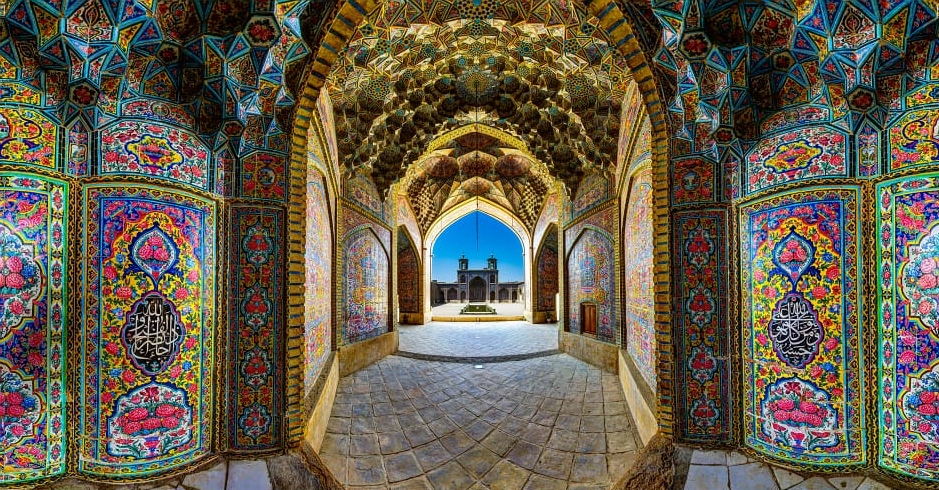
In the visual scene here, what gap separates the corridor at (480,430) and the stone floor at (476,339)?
1.75 metres

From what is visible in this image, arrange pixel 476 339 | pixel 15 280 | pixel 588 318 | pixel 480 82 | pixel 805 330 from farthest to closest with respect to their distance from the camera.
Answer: pixel 476 339 → pixel 588 318 → pixel 480 82 → pixel 805 330 → pixel 15 280

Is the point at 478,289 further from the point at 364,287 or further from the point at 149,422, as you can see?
the point at 149,422

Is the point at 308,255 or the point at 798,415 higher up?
the point at 308,255

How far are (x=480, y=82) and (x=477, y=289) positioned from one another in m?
29.0

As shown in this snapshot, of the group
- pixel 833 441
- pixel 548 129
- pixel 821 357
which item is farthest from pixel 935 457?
pixel 548 129

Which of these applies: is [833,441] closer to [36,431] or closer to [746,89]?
[746,89]

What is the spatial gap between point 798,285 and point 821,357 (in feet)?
2.09

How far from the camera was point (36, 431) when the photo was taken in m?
2.77

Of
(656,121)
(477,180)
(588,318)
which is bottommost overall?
(588,318)

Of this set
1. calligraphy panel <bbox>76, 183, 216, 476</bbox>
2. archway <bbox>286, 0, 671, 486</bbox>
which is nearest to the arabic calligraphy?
calligraphy panel <bbox>76, 183, 216, 476</bbox>

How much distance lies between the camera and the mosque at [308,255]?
2.76 meters

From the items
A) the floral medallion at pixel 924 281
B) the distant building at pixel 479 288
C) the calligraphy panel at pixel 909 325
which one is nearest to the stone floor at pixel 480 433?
the calligraphy panel at pixel 909 325

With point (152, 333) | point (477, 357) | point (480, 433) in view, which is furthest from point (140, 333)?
point (477, 357)

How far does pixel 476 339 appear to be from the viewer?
33.9ft
